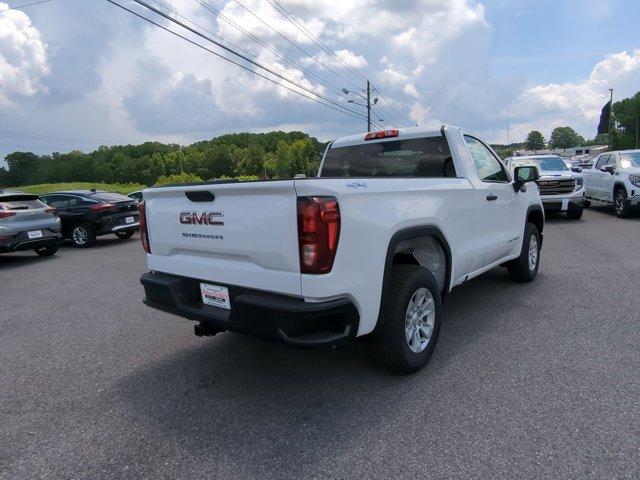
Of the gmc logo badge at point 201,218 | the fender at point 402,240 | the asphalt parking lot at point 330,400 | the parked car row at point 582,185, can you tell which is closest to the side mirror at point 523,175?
the asphalt parking lot at point 330,400

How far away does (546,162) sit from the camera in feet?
45.5

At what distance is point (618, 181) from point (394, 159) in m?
10.9

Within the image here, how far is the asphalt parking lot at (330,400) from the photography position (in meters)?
2.57

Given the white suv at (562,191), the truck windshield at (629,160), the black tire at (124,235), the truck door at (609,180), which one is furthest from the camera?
the black tire at (124,235)

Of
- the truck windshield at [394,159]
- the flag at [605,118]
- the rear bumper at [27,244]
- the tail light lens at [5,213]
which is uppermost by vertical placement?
the flag at [605,118]

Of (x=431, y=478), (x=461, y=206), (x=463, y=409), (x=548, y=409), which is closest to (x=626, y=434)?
(x=548, y=409)

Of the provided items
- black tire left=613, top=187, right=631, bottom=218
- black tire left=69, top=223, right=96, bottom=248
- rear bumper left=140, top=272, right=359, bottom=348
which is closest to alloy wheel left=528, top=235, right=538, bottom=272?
rear bumper left=140, top=272, right=359, bottom=348

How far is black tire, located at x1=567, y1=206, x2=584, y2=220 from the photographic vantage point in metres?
12.8

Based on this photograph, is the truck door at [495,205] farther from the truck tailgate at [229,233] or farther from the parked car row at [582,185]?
the parked car row at [582,185]

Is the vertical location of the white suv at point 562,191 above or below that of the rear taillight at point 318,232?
below

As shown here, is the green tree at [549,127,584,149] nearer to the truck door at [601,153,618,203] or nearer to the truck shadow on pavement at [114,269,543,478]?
the truck door at [601,153,618,203]

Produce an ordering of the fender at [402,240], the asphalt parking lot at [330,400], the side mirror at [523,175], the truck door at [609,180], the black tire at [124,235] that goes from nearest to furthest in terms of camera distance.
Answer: the asphalt parking lot at [330,400] < the fender at [402,240] < the side mirror at [523,175] < the truck door at [609,180] < the black tire at [124,235]

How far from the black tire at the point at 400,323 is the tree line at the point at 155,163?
91378 mm

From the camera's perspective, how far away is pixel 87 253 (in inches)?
443
